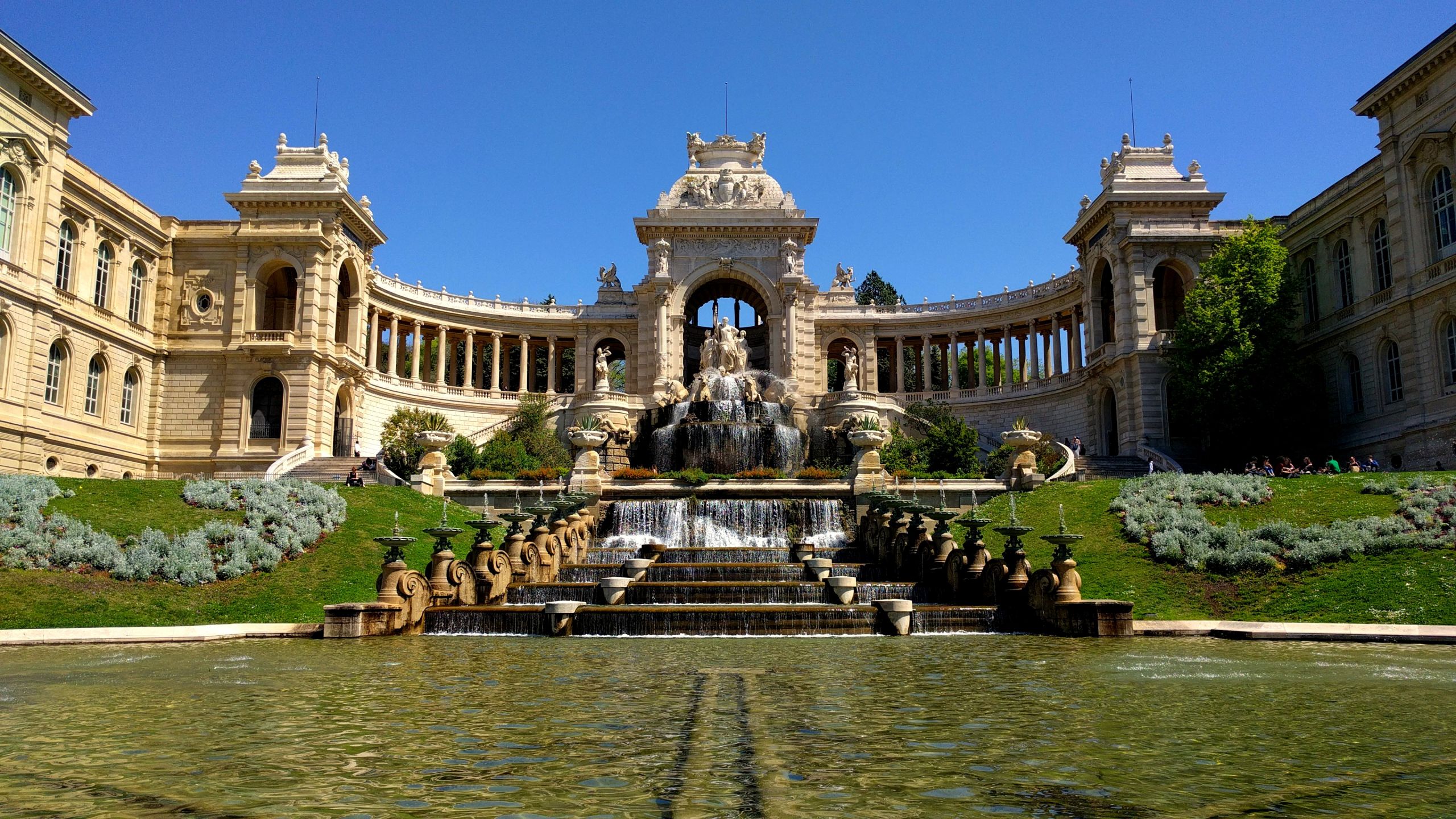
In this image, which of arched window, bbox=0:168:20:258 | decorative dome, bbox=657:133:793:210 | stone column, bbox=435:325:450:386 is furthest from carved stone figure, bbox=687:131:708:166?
arched window, bbox=0:168:20:258

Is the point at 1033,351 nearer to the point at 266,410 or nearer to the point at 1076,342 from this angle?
the point at 1076,342

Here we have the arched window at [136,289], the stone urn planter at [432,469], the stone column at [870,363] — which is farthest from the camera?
the stone column at [870,363]

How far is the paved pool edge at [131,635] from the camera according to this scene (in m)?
15.3

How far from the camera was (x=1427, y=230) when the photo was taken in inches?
1529

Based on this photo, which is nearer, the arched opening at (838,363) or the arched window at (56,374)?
the arched window at (56,374)

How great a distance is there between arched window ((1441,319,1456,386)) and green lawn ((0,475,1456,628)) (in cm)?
1183

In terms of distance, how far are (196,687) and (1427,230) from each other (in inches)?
1767

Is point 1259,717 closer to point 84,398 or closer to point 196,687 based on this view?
point 196,687

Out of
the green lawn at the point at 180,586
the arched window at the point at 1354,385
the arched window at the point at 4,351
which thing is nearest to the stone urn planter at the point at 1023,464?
the arched window at the point at 1354,385

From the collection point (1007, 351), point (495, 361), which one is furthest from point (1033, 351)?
point (495, 361)

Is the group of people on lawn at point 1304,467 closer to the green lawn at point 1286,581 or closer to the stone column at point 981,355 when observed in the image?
the green lawn at point 1286,581

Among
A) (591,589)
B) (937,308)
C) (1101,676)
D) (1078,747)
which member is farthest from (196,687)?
(937,308)

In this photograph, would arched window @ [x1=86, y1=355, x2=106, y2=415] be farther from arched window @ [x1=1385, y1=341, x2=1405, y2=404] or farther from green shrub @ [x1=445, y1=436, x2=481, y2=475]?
arched window @ [x1=1385, y1=341, x2=1405, y2=404]

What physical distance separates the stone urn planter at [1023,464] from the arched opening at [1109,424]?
21.3m
